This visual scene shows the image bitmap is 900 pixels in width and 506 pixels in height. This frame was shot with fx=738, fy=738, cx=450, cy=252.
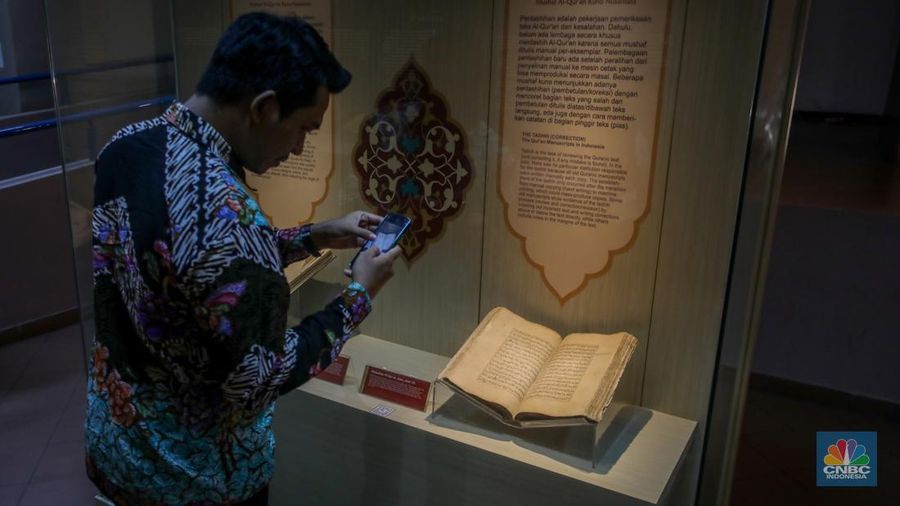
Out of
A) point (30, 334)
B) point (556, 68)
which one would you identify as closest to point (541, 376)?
point (556, 68)

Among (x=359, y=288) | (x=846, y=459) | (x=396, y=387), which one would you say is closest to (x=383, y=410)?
(x=396, y=387)

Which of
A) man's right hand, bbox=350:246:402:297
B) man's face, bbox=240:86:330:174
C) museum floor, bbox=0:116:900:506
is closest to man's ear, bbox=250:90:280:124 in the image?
man's face, bbox=240:86:330:174

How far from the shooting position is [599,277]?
5.72ft

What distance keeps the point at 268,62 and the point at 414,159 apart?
981 millimetres

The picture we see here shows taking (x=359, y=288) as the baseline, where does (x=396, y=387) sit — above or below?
below

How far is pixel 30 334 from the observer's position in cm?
358

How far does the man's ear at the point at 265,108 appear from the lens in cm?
99

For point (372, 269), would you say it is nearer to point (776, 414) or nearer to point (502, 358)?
point (502, 358)

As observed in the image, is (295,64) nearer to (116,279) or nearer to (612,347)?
A: (116,279)

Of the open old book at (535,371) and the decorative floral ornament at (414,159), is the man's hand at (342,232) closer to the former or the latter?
the open old book at (535,371)

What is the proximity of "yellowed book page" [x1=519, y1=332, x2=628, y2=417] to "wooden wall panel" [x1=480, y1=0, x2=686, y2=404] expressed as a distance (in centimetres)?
7

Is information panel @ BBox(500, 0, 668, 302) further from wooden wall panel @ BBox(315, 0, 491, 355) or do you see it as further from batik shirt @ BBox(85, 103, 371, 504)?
batik shirt @ BBox(85, 103, 371, 504)

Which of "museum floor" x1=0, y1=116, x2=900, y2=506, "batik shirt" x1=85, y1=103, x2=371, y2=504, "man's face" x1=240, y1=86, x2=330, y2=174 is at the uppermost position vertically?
"man's face" x1=240, y1=86, x2=330, y2=174

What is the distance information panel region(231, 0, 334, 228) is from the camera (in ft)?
6.57
